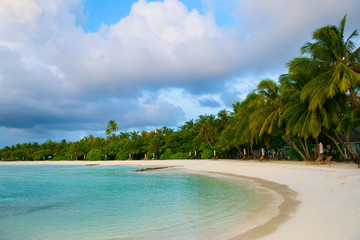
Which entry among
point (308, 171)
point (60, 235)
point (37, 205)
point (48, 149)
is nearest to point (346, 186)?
point (308, 171)

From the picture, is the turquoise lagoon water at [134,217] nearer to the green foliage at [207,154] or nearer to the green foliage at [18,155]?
the green foliage at [207,154]

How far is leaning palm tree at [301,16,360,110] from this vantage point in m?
12.9

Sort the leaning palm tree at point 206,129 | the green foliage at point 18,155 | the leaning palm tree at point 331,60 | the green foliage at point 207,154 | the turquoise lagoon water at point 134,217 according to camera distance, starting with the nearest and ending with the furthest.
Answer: the turquoise lagoon water at point 134,217
the leaning palm tree at point 331,60
the green foliage at point 207,154
the leaning palm tree at point 206,129
the green foliage at point 18,155

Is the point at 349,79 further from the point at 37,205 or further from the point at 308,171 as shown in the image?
the point at 37,205

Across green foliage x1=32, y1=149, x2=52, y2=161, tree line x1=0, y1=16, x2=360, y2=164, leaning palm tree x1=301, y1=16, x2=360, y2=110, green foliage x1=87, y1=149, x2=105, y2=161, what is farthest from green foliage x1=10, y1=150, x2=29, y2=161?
leaning palm tree x1=301, y1=16, x2=360, y2=110

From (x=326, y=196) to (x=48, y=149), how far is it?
228 feet

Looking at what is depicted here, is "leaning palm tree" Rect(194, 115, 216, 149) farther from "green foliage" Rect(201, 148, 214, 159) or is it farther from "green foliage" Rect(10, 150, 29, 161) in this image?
"green foliage" Rect(10, 150, 29, 161)

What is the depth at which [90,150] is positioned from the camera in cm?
5694

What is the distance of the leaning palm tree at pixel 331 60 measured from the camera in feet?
42.3

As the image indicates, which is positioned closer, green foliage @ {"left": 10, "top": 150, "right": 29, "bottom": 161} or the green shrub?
the green shrub

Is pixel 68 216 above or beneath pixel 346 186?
beneath

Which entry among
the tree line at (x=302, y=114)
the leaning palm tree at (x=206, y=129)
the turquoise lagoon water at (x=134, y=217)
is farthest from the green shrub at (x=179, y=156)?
the turquoise lagoon water at (x=134, y=217)

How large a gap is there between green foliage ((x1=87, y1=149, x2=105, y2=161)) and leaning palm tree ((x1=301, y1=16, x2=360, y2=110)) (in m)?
45.5

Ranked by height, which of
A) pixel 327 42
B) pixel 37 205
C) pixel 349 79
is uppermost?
pixel 327 42
